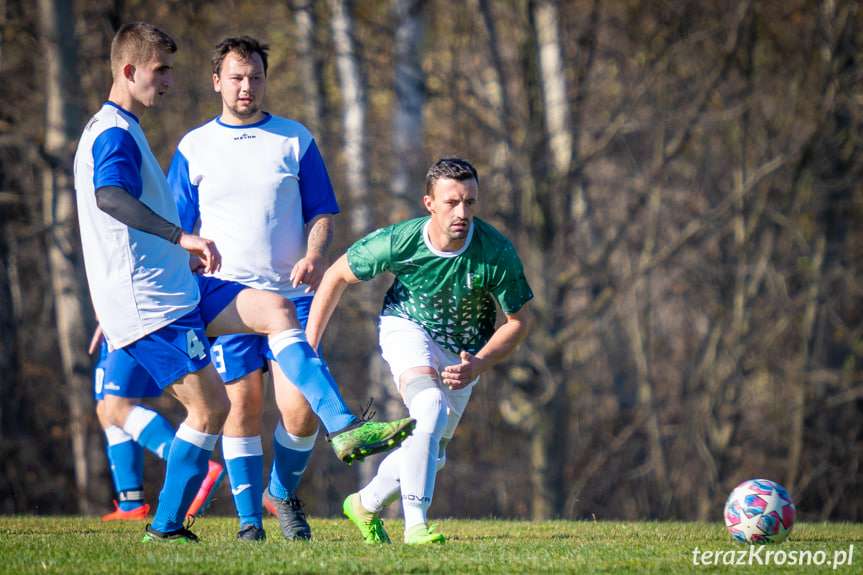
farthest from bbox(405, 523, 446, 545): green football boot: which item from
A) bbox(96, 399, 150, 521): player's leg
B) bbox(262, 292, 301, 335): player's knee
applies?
bbox(96, 399, 150, 521): player's leg

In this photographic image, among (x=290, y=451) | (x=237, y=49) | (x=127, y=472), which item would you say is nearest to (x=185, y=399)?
(x=290, y=451)

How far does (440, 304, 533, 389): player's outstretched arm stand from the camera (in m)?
4.37

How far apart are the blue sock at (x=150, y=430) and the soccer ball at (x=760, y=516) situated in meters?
3.68

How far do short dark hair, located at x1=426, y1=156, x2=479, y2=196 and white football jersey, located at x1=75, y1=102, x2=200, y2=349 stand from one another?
127 cm

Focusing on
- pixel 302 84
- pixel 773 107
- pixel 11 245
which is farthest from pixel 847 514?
pixel 11 245

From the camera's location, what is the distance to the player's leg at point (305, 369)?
12.5ft

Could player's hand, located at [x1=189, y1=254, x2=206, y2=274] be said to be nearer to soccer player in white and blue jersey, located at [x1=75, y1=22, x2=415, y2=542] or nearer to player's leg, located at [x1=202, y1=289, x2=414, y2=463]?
soccer player in white and blue jersey, located at [x1=75, y1=22, x2=415, y2=542]

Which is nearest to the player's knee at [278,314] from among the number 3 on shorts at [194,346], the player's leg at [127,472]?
the number 3 on shorts at [194,346]

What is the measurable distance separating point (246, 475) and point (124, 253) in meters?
→ 1.32

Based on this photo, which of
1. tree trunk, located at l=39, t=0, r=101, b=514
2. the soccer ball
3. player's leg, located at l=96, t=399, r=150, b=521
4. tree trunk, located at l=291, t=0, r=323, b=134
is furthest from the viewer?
tree trunk, located at l=291, t=0, r=323, b=134

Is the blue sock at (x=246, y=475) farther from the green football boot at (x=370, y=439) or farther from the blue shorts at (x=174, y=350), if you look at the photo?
the green football boot at (x=370, y=439)

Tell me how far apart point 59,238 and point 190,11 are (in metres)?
4.04

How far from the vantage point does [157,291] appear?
421 centimetres

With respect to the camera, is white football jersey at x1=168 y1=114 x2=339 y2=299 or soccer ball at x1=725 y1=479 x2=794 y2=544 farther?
white football jersey at x1=168 y1=114 x2=339 y2=299
